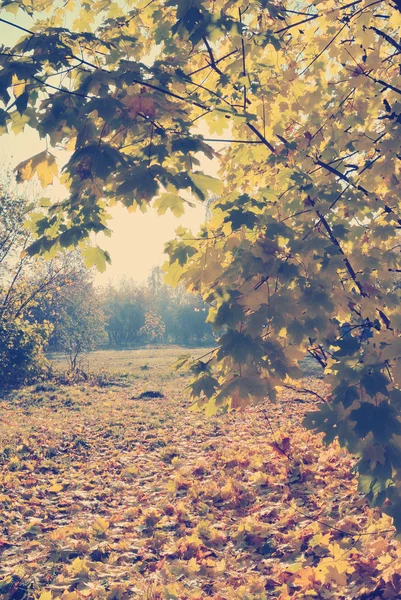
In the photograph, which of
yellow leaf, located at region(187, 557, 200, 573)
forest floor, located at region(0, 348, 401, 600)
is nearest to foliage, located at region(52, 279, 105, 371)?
forest floor, located at region(0, 348, 401, 600)

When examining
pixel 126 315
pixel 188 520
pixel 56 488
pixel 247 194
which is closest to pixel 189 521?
pixel 188 520

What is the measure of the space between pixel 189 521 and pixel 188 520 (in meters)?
0.01

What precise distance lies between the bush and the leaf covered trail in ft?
22.2

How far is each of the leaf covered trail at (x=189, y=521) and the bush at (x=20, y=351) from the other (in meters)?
6.77

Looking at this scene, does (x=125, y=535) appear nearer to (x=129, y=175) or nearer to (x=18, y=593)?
(x=18, y=593)

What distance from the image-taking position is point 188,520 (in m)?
4.35

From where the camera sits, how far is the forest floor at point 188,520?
3.10m

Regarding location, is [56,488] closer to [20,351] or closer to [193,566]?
[193,566]

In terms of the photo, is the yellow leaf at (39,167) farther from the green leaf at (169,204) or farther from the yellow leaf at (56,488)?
the yellow leaf at (56,488)

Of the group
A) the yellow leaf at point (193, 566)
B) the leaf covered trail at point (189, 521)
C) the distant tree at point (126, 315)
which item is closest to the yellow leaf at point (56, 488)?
the leaf covered trail at point (189, 521)

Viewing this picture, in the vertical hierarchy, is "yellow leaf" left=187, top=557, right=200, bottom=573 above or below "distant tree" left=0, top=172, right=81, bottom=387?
below

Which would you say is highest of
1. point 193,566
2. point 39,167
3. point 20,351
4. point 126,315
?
point 126,315

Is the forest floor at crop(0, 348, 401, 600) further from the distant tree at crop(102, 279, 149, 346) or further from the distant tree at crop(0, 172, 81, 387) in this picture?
the distant tree at crop(102, 279, 149, 346)

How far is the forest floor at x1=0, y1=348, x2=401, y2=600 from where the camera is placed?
3096 millimetres
